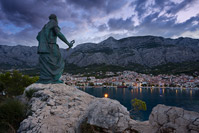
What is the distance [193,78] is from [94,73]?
69.2 m

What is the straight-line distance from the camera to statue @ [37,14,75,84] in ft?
32.1

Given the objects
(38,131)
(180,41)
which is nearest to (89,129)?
(38,131)

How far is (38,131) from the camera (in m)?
4.86

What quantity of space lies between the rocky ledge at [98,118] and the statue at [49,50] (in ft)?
8.78

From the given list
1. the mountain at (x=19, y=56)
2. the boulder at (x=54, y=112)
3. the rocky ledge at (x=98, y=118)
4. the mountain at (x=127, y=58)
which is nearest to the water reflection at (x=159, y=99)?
the boulder at (x=54, y=112)

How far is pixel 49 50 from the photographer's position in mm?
9953

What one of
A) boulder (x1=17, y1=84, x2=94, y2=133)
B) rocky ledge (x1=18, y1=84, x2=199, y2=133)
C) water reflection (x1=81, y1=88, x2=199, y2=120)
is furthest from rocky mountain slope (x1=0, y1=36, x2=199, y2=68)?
rocky ledge (x1=18, y1=84, x2=199, y2=133)

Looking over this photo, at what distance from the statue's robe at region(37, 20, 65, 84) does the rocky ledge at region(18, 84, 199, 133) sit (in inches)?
105

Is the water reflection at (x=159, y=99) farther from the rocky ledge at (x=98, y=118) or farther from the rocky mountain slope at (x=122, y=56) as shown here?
the rocky mountain slope at (x=122, y=56)

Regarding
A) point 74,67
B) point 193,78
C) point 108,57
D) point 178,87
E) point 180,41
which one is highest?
point 180,41

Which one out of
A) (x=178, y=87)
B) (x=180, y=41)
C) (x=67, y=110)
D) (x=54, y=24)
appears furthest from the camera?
(x=180, y=41)

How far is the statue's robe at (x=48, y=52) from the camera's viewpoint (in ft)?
32.1

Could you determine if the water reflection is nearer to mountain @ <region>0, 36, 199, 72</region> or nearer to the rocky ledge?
the rocky ledge

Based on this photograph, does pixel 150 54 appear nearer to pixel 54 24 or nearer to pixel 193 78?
pixel 193 78
